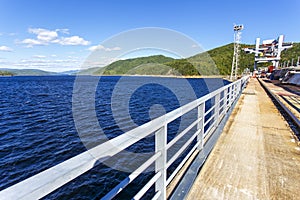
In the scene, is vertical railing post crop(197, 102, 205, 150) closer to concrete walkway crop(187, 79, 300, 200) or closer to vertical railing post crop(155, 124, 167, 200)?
concrete walkway crop(187, 79, 300, 200)

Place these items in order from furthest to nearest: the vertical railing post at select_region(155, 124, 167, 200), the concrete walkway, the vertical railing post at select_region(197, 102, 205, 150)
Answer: the vertical railing post at select_region(197, 102, 205, 150) < the concrete walkway < the vertical railing post at select_region(155, 124, 167, 200)

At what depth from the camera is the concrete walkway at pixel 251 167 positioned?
6.88 feet

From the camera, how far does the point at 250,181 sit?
231cm

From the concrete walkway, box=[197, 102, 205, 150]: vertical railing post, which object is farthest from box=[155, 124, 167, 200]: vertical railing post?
box=[197, 102, 205, 150]: vertical railing post

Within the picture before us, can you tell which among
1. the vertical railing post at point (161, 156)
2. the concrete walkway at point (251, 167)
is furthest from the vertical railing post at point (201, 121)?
the vertical railing post at point (161, 156)

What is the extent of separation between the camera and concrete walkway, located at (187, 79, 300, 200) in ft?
6.88

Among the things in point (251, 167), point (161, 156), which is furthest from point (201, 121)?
point (161, 156)

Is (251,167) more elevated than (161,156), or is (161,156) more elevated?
(161,156)

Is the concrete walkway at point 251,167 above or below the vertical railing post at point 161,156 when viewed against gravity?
below

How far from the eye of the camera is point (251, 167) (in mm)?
2660

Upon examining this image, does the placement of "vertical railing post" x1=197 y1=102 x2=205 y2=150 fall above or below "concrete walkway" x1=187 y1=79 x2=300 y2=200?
above

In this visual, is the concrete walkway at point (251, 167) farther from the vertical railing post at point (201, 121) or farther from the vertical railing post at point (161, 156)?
the vertical railing post at point (161, 156)

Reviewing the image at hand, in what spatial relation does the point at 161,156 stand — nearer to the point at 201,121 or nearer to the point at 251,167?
the point at 201,121

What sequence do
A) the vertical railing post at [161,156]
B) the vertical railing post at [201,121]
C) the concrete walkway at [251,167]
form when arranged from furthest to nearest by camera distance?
1. the vertical railing post at [201,121]
2. the concrete walkway at [251,167]
3. the vertical railing post at [161,156]
